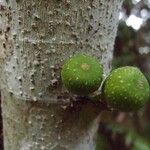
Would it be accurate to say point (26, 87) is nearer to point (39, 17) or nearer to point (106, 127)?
point (39, 17)

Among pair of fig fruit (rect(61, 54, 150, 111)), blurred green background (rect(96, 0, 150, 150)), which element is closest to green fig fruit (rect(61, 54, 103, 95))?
pair of fig fruit (rect(61, 54, 150, 111))

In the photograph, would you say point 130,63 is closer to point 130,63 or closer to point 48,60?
point 130,63

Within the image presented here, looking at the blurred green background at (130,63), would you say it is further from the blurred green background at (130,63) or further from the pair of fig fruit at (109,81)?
the pair of fig fruit at (109,81)

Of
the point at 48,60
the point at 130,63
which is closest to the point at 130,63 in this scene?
the point at 130,63

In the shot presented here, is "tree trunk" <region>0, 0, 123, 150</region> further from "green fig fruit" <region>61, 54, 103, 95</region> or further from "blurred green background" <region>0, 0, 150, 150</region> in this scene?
"blurred green background" <region>0, 0, 150, 150</region>

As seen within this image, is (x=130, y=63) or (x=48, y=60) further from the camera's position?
(x=130, y=63)

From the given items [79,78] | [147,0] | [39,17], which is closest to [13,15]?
[39,17]
